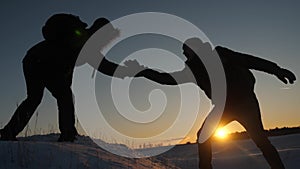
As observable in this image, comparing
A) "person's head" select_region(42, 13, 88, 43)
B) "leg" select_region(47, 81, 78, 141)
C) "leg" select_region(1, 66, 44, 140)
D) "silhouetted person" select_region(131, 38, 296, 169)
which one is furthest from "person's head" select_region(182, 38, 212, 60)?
"leg" select_region(1, 66, 44, 140)

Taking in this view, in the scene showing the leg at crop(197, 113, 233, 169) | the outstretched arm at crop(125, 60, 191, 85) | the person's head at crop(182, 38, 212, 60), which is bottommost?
the leg at crop(197, 113, 233, 169)

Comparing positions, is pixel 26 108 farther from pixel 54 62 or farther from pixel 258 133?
pixel 258 133

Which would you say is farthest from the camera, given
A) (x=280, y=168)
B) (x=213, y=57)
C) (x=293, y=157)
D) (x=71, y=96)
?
(x=293, y=157)

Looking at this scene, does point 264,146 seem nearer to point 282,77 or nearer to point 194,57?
point 282,77

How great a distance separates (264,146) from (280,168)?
421 mm

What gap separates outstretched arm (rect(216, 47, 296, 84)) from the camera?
8.11 meters

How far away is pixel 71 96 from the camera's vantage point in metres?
9.26

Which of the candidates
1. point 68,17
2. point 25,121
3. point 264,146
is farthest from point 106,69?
point 264,146

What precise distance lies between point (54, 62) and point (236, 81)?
3.34 m

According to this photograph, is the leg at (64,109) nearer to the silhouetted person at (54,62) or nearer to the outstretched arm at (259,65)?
the silhouetted person at (54,62)

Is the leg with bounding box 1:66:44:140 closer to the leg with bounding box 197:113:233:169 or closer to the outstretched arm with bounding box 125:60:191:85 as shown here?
the outstretched arm with bounding box 125:60:191:85

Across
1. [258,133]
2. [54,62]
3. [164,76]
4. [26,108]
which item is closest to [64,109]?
[26,108]

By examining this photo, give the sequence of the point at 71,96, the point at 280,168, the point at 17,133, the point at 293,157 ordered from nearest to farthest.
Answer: the point at 280,168 < the point at 17,133 < the point at 71,96 < the point at 293,157

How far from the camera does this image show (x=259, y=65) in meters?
8.15
